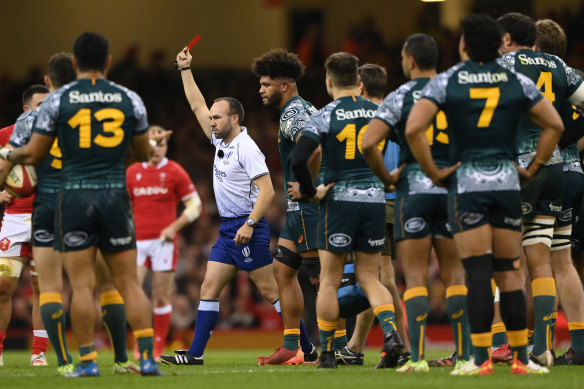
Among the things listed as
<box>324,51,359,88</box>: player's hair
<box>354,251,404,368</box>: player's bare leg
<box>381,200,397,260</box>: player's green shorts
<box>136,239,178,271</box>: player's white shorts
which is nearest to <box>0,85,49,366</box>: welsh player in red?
<box>136,239,178,271</box>: player's white shorts

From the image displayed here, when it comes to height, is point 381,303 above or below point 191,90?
below

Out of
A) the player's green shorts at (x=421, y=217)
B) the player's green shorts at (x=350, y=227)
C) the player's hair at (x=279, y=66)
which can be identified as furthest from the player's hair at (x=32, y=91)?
the player's green shorts at (x=421, y=217)

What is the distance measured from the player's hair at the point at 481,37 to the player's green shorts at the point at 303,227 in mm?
2569

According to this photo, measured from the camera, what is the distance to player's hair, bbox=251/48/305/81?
9336 millimetres

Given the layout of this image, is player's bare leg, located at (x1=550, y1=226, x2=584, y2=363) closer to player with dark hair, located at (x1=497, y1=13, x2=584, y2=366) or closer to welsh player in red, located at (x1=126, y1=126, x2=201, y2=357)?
player with dark hair, located at (x1=497, y1=13, x2=584, y2=366)

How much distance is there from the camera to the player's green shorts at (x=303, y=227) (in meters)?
8.82

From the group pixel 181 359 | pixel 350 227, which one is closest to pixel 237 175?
pixel 181 359

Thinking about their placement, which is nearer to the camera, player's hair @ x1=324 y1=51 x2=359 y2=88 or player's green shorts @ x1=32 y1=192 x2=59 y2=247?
player's green shorts @ x1=32 y1=192 x2=59 y2=247

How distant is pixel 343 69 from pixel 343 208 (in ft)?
3.90

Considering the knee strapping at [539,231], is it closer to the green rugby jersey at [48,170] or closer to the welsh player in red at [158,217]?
the green rugby jersey at [48,170]

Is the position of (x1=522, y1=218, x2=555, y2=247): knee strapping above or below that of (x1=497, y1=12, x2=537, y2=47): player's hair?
below

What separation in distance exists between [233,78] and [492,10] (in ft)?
21.1

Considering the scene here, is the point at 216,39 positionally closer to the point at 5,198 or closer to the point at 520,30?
the point at 5,198

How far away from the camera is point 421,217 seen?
23.6 ft
